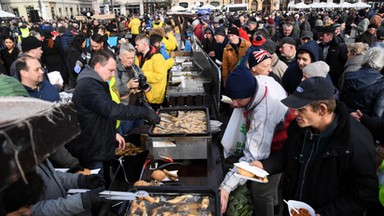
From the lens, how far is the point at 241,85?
6.45 feet

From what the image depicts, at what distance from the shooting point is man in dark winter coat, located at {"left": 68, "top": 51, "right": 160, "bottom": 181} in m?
2.50

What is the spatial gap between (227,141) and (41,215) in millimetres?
1542

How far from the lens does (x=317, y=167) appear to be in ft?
5.48

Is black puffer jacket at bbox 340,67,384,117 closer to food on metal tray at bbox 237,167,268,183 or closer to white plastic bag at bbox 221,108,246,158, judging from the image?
white plastic bag at bbox 221,108,246,158

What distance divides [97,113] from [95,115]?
0.04 m

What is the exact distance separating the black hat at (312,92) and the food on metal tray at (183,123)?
1.00 m

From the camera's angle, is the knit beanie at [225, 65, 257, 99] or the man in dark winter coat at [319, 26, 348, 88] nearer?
the knit beanie at [225, 65, 257, 99]

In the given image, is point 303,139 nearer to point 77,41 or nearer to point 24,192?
point 24,192

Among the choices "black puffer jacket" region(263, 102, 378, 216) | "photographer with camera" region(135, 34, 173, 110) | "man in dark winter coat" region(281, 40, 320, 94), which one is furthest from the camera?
"photographer with camera" region(135, 34, 173, 110)

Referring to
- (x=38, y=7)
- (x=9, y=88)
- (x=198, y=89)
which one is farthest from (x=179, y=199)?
(x=38, y=7)

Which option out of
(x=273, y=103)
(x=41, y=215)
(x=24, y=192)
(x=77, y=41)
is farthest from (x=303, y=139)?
(x=77, y=41)

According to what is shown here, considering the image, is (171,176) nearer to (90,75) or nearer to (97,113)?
(97,113)

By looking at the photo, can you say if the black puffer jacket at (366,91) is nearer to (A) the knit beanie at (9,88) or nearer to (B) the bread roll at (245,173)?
(B) the bread roll at (245,173)

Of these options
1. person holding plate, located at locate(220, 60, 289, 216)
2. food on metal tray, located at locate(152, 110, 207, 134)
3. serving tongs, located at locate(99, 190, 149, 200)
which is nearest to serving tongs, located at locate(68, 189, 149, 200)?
serving tongs, located at locate(99, 190, 149, 200)
